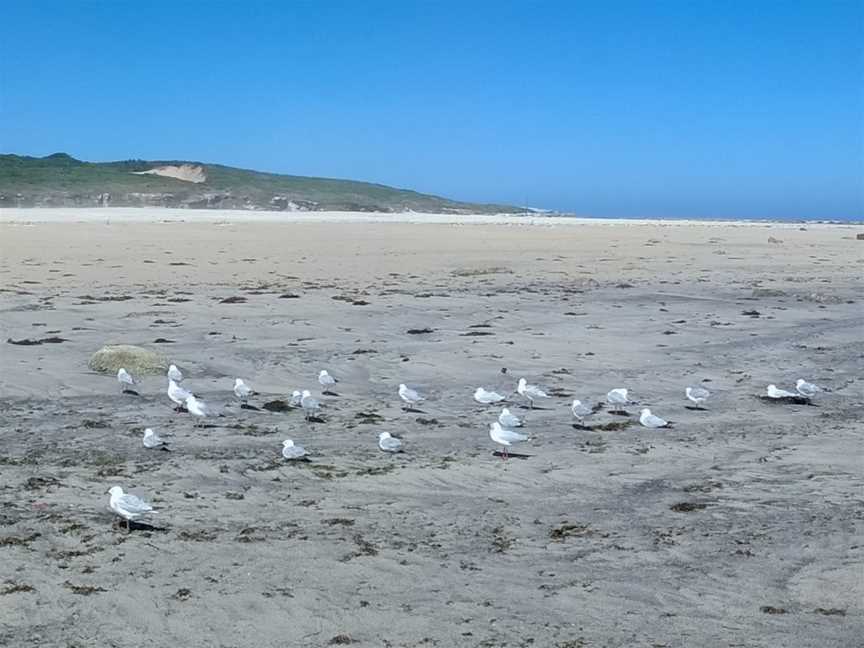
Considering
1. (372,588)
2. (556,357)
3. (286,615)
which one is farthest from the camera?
(556,357)

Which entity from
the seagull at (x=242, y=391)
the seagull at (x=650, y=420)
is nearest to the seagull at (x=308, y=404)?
the seagull at (x=242, y=391)

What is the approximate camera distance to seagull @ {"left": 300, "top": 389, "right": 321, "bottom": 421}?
983 cm

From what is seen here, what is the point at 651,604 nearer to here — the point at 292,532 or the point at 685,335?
the point at 292,532

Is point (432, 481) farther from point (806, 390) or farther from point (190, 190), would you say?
point (190, 190)

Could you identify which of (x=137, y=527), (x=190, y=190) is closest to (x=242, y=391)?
(x=137, y=527)

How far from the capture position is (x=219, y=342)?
45.2 ft

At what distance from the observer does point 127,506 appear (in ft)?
21.2

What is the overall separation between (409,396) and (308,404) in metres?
1.07

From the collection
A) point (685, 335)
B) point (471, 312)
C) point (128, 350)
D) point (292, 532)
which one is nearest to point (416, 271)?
point (471, 312)

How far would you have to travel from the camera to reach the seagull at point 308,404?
9.83m

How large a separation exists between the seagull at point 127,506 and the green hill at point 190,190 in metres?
63.1

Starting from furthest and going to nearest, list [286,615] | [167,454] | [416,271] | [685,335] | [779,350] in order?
[416,271] → [685,335] → [779,350] → [167,454] → [286,615]

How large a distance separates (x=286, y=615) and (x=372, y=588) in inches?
22.0

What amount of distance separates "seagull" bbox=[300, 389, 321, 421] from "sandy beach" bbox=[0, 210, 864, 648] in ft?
0.61
